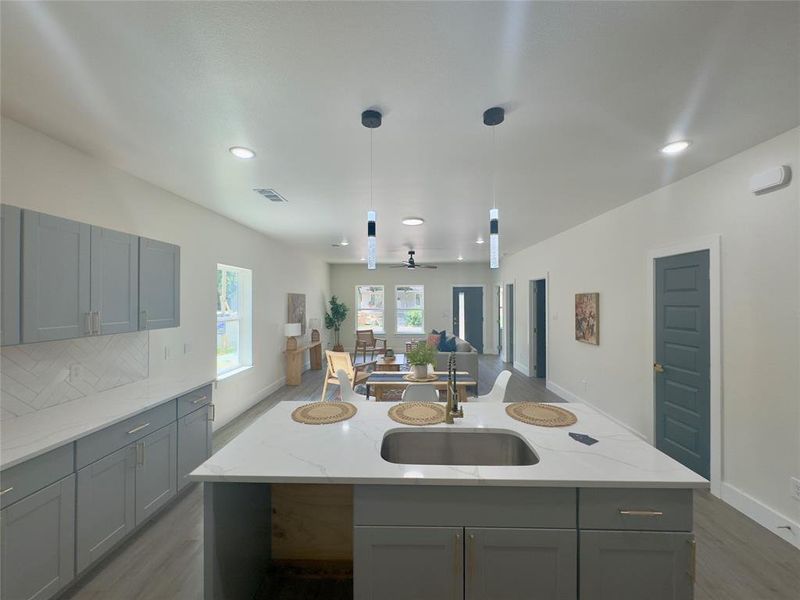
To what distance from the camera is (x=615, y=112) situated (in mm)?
1847

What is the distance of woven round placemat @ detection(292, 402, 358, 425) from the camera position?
73.0 inches

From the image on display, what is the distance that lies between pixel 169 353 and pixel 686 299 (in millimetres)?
4707

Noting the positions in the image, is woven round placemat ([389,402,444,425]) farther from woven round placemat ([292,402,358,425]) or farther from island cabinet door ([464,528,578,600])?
island cabinet door ([464,528,578,600])

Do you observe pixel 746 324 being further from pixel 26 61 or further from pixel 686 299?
pixel 26 61

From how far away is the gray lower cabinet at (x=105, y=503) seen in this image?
1.76 m

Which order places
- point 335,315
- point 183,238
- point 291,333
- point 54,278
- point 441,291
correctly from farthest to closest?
→ point 441,291 < point 335,315 < point 291,333 < point 183,238 < point 54,278

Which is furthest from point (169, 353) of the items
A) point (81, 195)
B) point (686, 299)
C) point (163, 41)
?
point (686, 299)

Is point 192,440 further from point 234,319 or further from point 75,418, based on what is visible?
point 234,319

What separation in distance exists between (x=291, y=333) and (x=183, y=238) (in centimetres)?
280

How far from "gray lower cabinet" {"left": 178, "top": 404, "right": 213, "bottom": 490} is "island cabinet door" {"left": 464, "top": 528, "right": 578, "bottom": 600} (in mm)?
2238

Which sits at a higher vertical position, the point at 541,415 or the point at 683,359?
the point at 683,359

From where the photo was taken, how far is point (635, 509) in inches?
50.7

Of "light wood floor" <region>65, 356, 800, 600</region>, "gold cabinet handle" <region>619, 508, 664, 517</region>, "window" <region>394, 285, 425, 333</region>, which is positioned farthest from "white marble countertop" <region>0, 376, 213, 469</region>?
"window" <region>394, 285, 425, 333</region>

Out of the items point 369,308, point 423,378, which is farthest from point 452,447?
point 369,308
